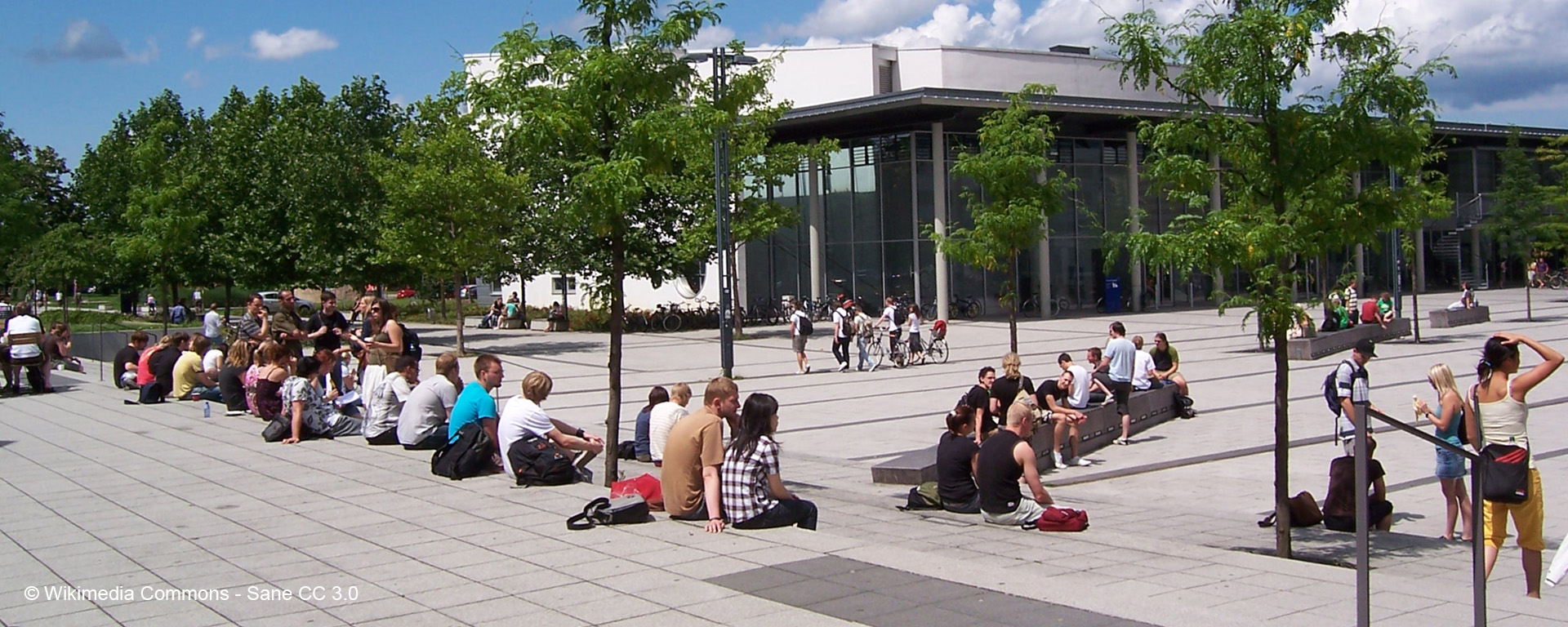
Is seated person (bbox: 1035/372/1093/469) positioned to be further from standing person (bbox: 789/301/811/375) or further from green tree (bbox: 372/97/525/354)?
green tree (bbox: 372/97/525/354)

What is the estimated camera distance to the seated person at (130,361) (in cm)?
2117

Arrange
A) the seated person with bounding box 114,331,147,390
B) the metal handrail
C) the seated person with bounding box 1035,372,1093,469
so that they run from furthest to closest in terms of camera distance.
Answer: the seated person with bounding box 114,331,147,390 < the seated person with bounding box 1035,372,1093,469 < the metal handrail

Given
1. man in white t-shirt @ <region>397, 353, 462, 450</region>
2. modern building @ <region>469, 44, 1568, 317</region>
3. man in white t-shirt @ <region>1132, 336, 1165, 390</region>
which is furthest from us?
modern building @ <region>469, 44, 1568, 317</region>

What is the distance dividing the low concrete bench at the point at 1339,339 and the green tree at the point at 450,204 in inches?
736

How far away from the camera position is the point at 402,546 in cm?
800

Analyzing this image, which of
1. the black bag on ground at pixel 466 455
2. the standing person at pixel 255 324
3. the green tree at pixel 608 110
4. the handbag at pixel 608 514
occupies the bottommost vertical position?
the handbag at pixel 608 514

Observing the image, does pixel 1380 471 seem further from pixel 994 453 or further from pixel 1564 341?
pixel 1564 341

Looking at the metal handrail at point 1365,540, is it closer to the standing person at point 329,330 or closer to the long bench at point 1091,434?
the long bench at point 1091,434

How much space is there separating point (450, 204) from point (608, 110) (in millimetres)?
22299

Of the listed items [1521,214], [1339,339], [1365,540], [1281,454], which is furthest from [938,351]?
[1521,214]

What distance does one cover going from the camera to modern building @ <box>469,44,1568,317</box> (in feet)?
139

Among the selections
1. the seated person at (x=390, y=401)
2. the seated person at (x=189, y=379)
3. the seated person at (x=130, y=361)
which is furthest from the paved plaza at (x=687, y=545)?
the seated person at (x=130, y=361)

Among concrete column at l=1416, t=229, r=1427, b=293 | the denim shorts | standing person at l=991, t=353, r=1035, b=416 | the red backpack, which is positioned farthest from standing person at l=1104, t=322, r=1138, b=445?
concrete column at l=1416, t=229, r=1427, b=293

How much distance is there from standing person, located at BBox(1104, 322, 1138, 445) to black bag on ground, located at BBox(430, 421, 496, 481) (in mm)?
8169
